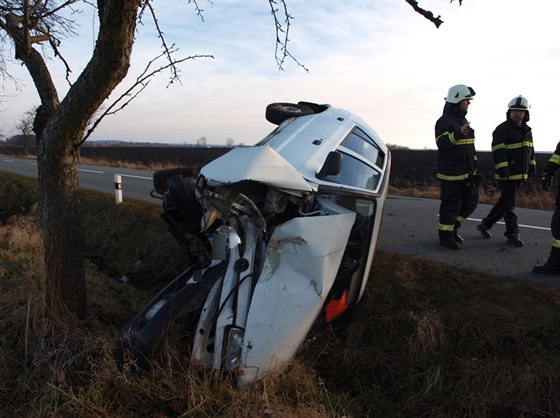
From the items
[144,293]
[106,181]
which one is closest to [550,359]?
[144,293]

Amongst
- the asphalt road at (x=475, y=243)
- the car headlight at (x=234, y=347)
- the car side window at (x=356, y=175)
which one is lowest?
the car headlight at (x=234, y=347)

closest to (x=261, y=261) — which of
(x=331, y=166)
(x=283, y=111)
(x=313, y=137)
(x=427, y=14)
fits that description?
(x=331, y=166)

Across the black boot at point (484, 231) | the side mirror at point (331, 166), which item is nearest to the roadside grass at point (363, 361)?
the side mirror at point (331, 166)

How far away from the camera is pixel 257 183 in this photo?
3074mm

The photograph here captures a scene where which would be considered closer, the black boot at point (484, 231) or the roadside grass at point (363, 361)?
the roadside grass at point (363, 361)

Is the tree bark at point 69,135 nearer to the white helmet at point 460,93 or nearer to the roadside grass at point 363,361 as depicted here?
the roadside grass at point 363,361

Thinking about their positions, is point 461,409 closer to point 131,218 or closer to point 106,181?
point 131,218

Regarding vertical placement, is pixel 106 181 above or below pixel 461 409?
above

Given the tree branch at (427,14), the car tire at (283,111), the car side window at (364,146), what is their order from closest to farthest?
the tree branch at (427,14)
the car side window at (364,146)
the car tire at (283,111)

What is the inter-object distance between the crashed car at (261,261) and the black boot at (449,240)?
7.85 ft

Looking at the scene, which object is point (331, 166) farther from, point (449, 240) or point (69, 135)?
point (449, 240)

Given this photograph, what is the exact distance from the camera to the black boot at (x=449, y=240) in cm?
562

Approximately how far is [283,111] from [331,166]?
1862 millimetres

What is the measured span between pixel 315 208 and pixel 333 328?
1336mm
